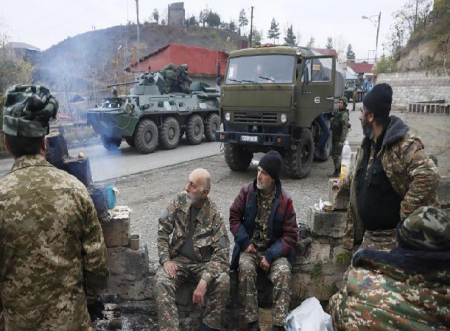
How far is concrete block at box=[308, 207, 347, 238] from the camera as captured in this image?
3660 millimetres

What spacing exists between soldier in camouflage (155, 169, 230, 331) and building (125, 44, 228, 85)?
2622 centimetres

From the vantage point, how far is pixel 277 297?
309cm

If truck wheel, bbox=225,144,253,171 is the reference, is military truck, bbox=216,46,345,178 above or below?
above

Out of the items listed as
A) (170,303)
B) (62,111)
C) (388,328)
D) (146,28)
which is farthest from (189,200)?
(146,28)

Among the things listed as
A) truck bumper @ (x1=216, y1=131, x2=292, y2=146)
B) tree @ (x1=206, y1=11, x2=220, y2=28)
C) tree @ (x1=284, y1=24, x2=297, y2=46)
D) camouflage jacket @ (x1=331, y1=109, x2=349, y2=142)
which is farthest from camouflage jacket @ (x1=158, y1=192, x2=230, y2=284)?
tree @ (x1=284, y1=24, x2=297, y2=46)

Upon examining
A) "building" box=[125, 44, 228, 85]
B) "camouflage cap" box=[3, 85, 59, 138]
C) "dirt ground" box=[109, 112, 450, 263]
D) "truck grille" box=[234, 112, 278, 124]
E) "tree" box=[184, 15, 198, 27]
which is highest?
"tree" box=[184, 15, 198, 27]

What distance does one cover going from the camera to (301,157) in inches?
328

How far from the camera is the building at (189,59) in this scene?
2964 cm

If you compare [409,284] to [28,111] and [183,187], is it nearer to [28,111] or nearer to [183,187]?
[28,111]

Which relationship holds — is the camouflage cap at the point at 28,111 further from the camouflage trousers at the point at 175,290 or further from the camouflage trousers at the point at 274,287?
the camouflage trousers at the point at 274,287

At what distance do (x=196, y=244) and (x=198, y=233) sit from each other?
0.09 meters

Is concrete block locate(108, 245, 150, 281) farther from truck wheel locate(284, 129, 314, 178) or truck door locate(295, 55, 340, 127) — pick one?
truck door locate(295, 55, 340, 127)

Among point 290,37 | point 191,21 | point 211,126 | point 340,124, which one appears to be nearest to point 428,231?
point 340,124

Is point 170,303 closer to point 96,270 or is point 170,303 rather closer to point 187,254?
point 187,254
